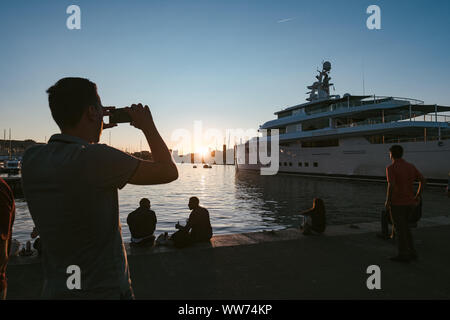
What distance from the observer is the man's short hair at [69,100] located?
1.33 meters

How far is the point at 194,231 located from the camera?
6.05 meters

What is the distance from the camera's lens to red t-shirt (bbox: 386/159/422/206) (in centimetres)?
498

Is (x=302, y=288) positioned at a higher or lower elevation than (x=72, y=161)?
lower

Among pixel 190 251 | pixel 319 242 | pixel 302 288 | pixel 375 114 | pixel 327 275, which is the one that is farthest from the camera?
pixel 375 114

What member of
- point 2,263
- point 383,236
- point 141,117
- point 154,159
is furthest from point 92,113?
point 383,236

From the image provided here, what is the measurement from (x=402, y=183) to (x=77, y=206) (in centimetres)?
535

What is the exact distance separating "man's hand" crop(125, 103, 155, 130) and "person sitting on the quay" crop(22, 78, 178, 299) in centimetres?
7

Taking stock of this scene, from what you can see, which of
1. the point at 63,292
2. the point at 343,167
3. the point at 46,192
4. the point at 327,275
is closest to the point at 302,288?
the point at 327,275

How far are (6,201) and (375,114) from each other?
36.3 m

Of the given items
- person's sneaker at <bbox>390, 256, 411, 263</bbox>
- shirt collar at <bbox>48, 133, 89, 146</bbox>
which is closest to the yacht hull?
person's sneaker at <bbox>390, 256, 411, 263</bbox>

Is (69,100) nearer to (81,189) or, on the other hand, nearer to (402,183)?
(81,189)

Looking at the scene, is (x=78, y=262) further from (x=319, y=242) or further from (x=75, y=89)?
(x=319, y=242)

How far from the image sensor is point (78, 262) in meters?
1.29

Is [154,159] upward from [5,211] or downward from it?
upward
